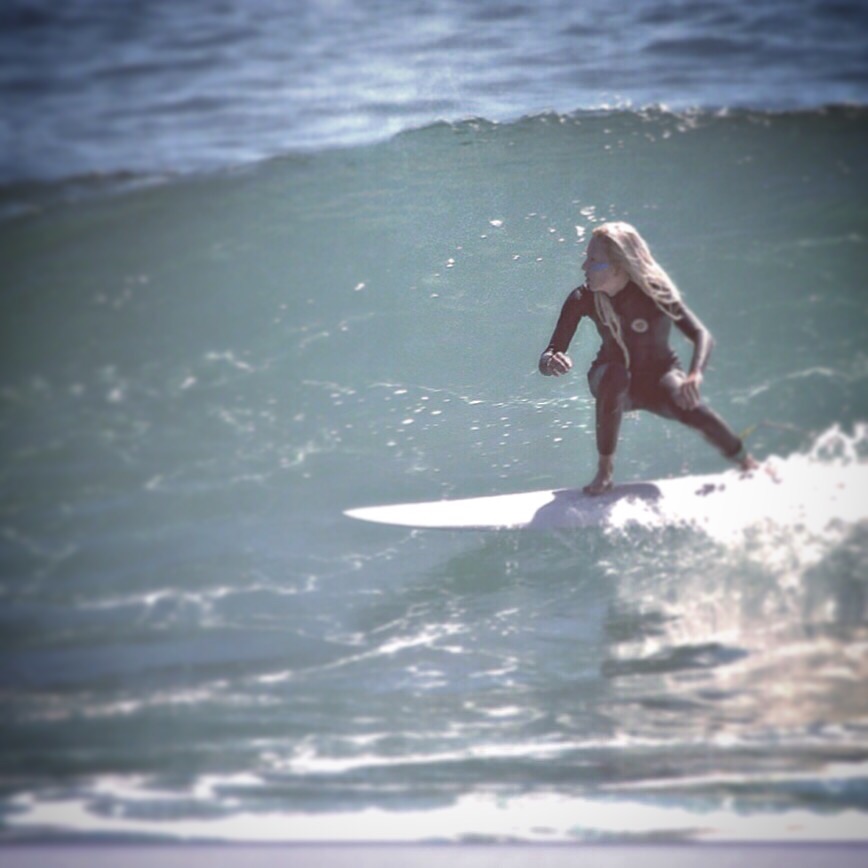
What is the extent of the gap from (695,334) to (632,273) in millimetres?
236

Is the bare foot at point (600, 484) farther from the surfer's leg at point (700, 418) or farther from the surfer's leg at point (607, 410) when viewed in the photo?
the surfer's leg at point (700, 418)

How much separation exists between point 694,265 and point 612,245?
245 mm

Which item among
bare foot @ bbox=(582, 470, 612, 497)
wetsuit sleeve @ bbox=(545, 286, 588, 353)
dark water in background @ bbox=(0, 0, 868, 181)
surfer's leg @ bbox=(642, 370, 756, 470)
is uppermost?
dark water in background @ bbox=(0, 0, 868, 181)

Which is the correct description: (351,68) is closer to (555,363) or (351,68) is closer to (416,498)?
(555,363)

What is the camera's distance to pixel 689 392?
95.4 inches

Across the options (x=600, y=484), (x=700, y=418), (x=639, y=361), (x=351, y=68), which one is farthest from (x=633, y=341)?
(x=351, y=68)

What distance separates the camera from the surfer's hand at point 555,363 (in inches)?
96.6

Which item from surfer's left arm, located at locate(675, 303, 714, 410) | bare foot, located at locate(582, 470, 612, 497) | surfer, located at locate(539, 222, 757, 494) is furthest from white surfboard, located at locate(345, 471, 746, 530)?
surfer's left arm, located at locate(675, 303, 714, 410)

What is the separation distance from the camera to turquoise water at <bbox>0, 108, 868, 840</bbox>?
2445mm

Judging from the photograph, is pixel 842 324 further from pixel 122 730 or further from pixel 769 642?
pixel 122 730

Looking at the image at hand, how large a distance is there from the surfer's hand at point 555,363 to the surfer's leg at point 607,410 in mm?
68

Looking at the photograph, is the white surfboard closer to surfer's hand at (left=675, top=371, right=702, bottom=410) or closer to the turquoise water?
the turquoise water

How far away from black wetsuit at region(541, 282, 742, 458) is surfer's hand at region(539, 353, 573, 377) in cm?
2

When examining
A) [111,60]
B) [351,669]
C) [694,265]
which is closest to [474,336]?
[694,265]
